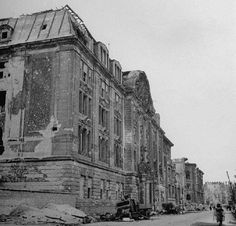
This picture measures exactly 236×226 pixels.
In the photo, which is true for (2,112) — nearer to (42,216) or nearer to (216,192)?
(42,216)

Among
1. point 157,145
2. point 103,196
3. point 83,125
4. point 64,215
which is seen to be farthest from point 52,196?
point 157,145

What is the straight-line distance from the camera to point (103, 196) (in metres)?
37.2

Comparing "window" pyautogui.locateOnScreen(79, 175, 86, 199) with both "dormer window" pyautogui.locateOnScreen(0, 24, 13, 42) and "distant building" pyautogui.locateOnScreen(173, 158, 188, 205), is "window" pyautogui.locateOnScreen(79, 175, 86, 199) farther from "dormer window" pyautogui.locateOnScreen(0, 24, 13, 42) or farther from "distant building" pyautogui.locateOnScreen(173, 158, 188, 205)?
"distant building" pyautogui.locateOnScreen(173, 158, 188, 205)

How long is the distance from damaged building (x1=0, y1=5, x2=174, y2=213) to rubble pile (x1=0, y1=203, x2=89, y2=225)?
42.5 inches

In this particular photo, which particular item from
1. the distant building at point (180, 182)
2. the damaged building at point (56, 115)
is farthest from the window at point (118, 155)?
the distant building at point (180, 182)

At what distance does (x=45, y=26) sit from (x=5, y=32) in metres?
4.17

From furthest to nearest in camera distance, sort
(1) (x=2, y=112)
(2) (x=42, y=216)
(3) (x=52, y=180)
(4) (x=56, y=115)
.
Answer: (1) (x=2, y=112) → (4) (x=56, y=115) → (3) (x=52, y=180) → (2) (x=42, y=216)

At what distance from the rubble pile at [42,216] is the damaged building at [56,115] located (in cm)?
108

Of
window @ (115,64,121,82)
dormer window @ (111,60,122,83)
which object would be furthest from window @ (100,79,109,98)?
window @ (115,64,121,82)

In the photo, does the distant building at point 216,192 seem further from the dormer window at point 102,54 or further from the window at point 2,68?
the window at point 2,68

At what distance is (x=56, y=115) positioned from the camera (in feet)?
104

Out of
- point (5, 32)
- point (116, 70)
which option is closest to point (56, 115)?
point (5, 32)

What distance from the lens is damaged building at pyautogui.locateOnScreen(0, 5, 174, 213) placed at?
30234 mm

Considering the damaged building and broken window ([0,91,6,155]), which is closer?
the damaged building
